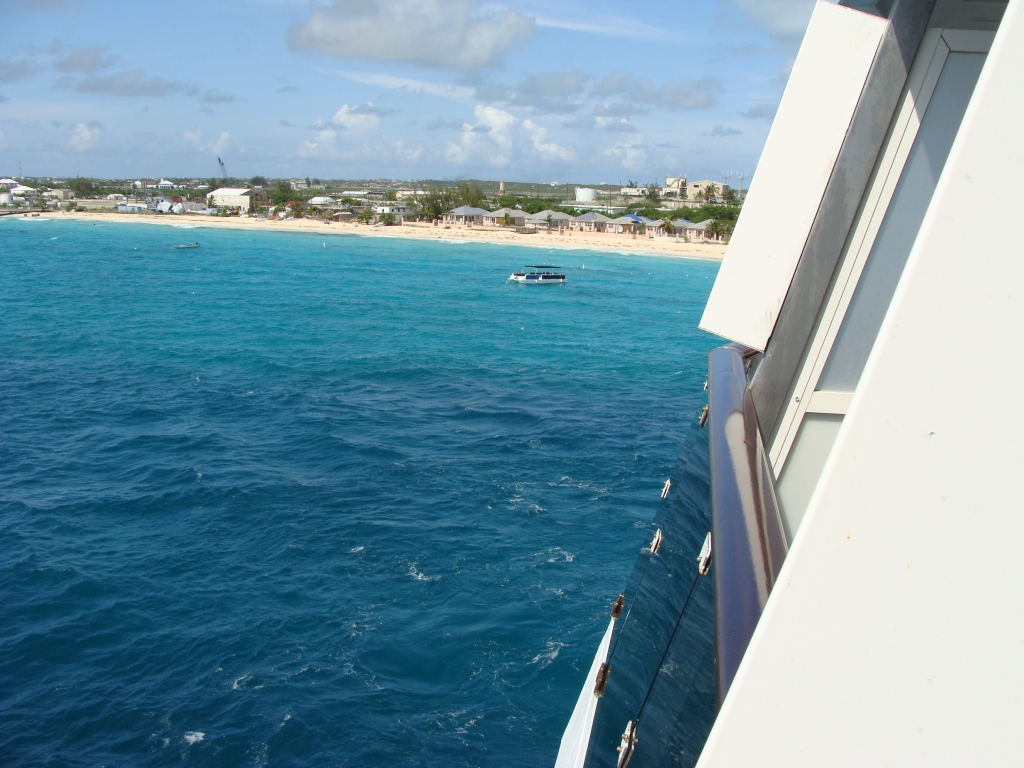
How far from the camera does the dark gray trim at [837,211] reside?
312 cm

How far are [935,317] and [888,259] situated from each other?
8.00ft

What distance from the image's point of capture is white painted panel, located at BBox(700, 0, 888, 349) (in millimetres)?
3475

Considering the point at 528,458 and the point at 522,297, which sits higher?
the point at 528,458

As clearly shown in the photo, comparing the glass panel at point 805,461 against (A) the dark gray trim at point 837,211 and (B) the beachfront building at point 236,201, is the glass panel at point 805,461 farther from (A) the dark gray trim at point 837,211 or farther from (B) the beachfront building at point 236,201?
(B) the beachfront building at point 236,201

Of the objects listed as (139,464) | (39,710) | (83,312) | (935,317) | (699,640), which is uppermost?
(935,317)

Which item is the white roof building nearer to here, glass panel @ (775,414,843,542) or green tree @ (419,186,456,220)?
green tree @ (419,186,456,220)

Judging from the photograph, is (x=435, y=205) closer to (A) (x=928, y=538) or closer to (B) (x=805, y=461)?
(B) (x=805, y=461)

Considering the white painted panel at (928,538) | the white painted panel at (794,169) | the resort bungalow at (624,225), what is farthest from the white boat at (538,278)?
the white painted panel at (928,538)

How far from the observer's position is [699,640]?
224cm

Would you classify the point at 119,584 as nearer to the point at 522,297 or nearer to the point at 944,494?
the point at 944,494

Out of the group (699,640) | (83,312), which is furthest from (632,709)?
(83,312)

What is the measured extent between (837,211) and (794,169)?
0.38 meters

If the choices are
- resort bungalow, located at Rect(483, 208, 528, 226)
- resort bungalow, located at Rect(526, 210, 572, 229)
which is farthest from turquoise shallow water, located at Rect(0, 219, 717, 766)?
resort bungalow, located at Rect(483, 208, 528, 226)

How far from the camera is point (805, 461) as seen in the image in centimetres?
345
